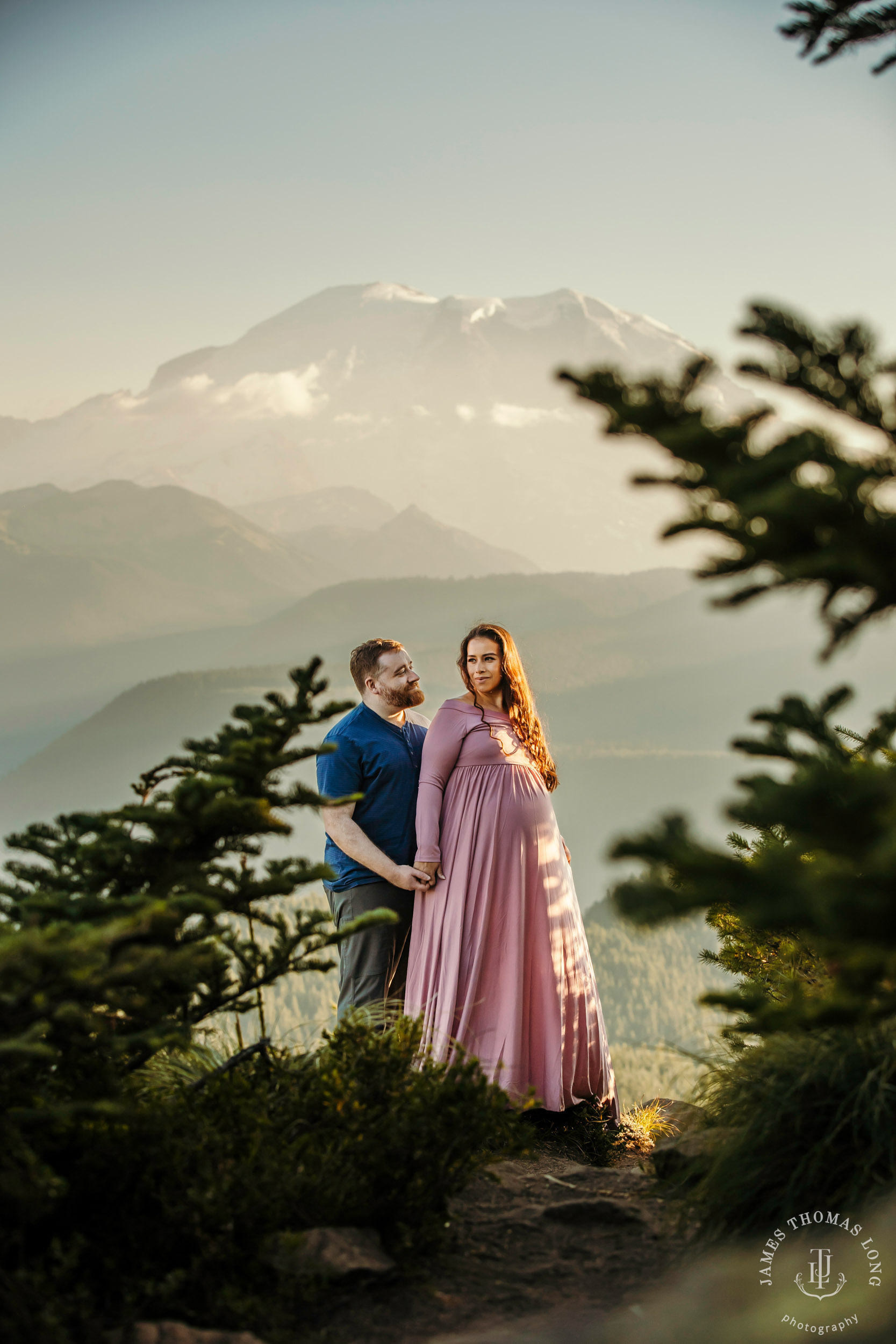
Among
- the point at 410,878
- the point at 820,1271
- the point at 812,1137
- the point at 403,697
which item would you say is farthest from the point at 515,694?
the point at 820,1271

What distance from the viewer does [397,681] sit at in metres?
4.25

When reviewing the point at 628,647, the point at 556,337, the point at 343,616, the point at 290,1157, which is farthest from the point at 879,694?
the point at 290,1157

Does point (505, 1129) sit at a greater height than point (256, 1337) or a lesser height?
greater

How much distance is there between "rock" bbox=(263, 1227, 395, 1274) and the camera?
2135 millimetres

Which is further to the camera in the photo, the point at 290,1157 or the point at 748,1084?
the point at 748,1084

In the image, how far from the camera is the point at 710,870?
141 centimetres

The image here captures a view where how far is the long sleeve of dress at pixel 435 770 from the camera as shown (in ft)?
13.3

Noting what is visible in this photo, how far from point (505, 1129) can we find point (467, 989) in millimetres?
1352

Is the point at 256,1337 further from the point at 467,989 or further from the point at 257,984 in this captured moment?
the point at 467,989

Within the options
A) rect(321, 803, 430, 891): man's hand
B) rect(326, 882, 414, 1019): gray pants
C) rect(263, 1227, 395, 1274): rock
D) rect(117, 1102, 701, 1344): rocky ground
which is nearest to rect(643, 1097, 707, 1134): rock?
rect(117, 1102, 701, 1344): rocky ground

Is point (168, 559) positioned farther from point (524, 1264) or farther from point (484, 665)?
point (524, 1264)

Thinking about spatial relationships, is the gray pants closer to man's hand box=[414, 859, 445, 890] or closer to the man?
Result: the man

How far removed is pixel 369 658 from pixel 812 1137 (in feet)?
8.70

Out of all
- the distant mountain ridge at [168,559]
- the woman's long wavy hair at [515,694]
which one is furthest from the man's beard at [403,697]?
the distant mountain ridge at [168,559]
